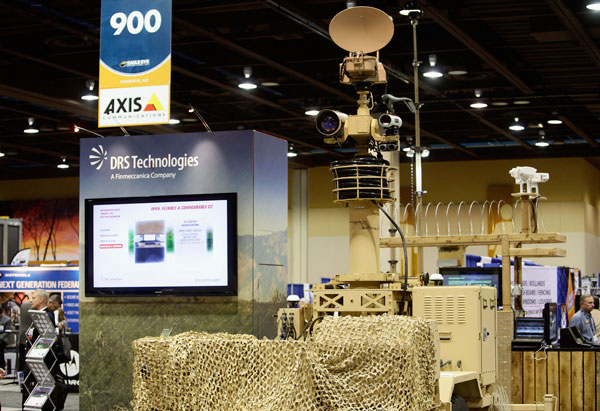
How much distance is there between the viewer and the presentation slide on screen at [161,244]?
7.39m

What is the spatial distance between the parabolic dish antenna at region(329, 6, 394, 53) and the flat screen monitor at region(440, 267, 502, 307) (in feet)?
18.6

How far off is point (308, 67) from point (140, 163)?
6376mm

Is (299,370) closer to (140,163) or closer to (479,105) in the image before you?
(140,163)

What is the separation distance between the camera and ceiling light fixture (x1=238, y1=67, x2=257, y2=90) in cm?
1389

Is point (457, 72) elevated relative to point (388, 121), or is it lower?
elevated

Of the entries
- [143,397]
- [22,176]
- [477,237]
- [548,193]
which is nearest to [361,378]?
[143,397]

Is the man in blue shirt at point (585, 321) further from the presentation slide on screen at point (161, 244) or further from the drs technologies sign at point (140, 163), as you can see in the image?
the drs technologies sign at point (140, 163)

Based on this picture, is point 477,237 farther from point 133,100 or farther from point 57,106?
point 57,106

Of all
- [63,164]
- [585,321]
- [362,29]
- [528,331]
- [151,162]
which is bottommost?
[585,321]

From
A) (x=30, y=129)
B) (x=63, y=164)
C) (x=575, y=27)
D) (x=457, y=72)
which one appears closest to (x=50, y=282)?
(x=30, y=129)

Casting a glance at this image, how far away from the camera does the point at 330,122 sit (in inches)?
231

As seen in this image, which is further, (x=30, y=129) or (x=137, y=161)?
(x=30, y=129)

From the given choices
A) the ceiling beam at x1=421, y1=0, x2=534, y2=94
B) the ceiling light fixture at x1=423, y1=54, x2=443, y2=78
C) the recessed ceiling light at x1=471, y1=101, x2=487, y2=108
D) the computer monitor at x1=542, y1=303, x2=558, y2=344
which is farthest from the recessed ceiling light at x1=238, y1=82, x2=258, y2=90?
the computer monitor at x1=542, y1=303, x2=558, y2=344

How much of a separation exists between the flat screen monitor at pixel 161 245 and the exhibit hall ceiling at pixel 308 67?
3.77 metres
